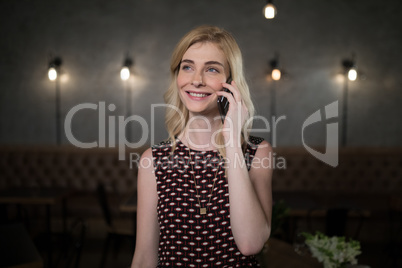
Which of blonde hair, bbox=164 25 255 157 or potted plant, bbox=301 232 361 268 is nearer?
blonde hair, bbox=164 25 255 157

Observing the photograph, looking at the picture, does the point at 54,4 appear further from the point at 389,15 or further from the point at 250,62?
the point at 389,15

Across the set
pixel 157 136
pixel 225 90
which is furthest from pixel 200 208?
pixel 157 136

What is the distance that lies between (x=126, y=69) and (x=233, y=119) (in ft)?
13.7

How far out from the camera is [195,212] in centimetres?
123

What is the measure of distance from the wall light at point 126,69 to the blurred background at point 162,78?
0.14 feet

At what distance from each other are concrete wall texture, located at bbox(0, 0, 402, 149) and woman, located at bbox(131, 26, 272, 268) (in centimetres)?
398

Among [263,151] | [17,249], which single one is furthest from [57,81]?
[263,151]

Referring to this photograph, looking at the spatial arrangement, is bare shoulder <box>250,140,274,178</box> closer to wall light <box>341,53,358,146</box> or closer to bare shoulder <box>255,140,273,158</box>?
bare shoulder <box>255,140,273,158</box>

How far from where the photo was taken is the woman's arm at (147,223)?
1.21 metres

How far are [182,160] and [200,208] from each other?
0.66 ft

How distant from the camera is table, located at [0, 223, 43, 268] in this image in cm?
192

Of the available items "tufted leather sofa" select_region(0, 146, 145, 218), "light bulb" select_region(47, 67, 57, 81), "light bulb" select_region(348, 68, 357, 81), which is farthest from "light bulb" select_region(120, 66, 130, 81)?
"light bulb" select_region(348, 68, 357, 81)

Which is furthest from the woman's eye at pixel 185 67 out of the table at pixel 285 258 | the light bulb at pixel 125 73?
the light bulb at pixel 125 73

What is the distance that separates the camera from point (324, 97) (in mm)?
5203
